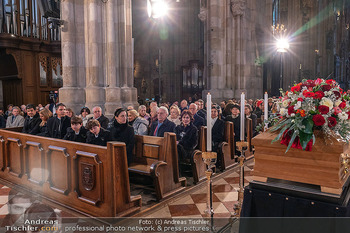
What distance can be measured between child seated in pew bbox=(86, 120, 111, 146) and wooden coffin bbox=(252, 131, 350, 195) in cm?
281

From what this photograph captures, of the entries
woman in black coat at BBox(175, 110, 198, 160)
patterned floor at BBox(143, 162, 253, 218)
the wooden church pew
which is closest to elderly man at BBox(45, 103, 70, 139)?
the wooden church pew

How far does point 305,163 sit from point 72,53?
21.7 feet

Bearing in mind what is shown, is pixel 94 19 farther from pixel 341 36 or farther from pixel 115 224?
pixel 341 36

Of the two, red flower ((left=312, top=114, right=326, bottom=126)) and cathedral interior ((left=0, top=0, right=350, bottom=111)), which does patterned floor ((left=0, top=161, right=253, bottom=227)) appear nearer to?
red flower ((left=312, top=114, right=326, bottom=126))

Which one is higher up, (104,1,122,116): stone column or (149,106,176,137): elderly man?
(104,1,122,116): stone column

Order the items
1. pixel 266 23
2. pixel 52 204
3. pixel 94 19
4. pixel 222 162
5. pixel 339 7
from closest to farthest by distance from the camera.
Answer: pixel 52 204, pixel 222 162, pixel 94 19, pixel 266 23, pixel 339 7

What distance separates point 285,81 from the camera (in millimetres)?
25297

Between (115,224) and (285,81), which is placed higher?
(285,81)

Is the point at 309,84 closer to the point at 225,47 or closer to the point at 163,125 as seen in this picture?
the point at 163,125

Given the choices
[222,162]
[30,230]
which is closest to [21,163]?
[30,230]

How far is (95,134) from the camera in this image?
4625 millimetres

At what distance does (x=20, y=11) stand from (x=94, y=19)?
9148mm

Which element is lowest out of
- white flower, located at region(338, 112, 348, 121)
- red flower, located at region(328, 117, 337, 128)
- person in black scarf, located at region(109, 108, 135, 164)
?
person in black scarf, located at region(109, 108, 135, 164)

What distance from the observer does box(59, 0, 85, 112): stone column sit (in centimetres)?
736
